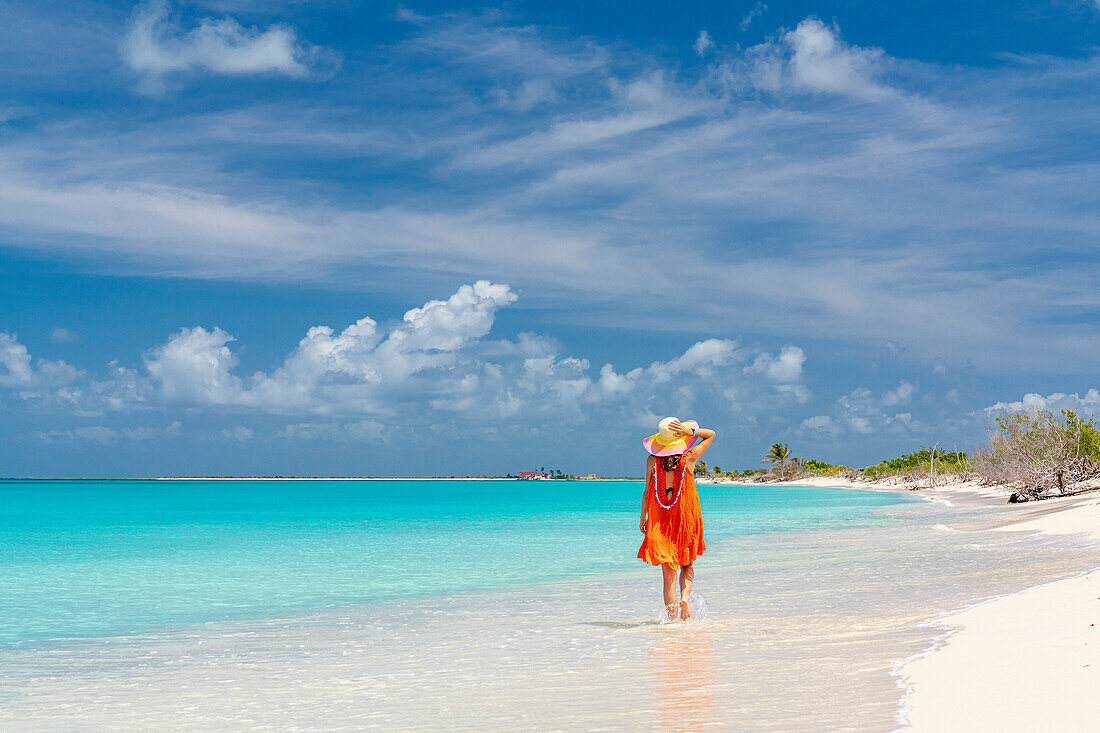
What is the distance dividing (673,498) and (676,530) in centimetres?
34

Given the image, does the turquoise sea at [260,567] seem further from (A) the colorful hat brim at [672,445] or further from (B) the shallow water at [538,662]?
(A) the colorful hat brim at [672,445]

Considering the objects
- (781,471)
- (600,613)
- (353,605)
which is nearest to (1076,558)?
(600,613)

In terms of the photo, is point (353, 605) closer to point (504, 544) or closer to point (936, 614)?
point (936, 614)

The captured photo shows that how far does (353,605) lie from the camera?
13.5 meters

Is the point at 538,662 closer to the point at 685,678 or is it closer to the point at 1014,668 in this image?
the point at 685,678

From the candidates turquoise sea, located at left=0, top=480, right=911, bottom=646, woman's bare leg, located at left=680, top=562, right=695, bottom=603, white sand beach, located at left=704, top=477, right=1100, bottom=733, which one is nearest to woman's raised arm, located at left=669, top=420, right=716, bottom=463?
woman's bare leg, located at left=680, top=562, right=695, bottom=603

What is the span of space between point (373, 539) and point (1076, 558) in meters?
21.6

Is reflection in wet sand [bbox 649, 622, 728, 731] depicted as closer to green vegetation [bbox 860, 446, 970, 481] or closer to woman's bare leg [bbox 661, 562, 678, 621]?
woman's bare leg [bbox 661, 562, 678, 621]

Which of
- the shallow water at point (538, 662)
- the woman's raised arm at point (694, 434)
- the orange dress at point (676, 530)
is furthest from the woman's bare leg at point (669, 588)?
the woman's raised arm at point (694, 434)

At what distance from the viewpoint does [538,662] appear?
809 centimetres

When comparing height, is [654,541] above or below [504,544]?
above

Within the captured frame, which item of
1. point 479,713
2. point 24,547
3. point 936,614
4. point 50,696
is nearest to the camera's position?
point 479,713

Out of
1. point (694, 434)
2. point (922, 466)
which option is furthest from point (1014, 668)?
point (922, 466)

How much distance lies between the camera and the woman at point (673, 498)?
9.13 meters
